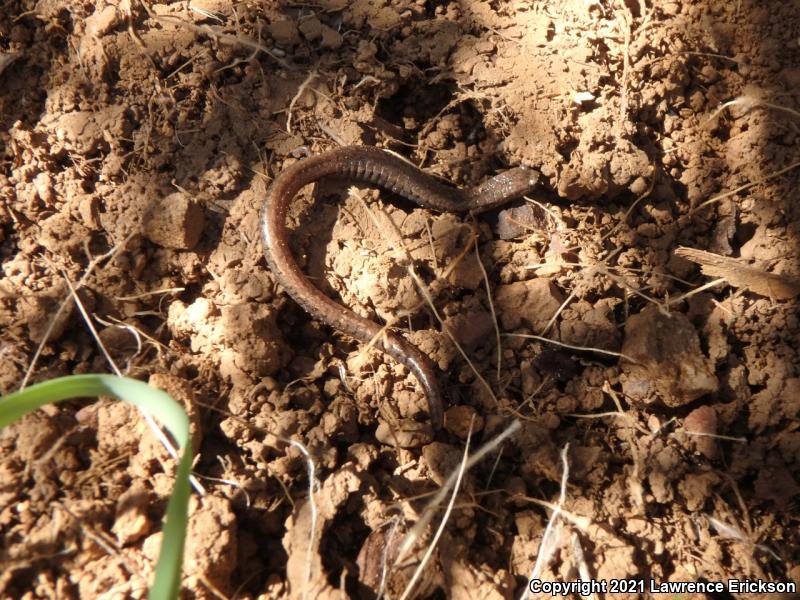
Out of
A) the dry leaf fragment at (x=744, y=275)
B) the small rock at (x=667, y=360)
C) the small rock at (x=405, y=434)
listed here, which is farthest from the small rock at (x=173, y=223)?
the dry leaf fragment at (x=744, y=275)

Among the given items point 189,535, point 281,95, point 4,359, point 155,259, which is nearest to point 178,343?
point 155,259

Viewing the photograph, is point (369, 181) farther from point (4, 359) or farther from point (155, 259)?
point (4, 359)

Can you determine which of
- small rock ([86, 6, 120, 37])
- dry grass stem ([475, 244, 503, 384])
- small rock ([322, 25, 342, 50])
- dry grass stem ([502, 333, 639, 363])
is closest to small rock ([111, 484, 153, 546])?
dry grass stem ([475, 244, 503, 384])

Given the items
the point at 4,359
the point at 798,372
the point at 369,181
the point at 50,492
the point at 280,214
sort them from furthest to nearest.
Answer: the point at 369,181
the point at 280,214
the point at 798,372
the point at 4,359
the point at 50,492

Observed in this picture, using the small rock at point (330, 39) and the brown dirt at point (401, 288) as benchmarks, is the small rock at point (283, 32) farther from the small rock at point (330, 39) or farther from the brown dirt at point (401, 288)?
the small rock at point (330, 39)

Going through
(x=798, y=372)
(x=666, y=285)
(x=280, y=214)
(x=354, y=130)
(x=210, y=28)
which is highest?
(x=210, y=28)

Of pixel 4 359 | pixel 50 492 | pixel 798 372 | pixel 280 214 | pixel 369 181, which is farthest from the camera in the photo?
pixel 369 181

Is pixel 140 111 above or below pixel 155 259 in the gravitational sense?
above
